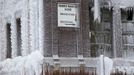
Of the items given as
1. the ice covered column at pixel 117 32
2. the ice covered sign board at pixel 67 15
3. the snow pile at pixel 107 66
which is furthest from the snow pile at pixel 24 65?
the ice covered column at pixel 117 32

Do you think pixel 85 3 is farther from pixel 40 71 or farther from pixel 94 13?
pixel 40 71

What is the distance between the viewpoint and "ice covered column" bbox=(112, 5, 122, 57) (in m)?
17.6

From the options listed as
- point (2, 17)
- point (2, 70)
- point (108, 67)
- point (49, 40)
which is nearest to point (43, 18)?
point (49, 40)

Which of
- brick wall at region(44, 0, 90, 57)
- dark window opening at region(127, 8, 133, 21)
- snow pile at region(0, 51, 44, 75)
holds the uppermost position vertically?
dark window opening at region(127, 8, 133, 21)

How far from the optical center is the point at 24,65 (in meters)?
17.1

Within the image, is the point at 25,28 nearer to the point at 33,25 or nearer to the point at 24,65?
the point at 33,25

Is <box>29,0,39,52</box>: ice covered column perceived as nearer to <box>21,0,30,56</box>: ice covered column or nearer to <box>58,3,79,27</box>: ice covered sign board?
<box>21,0,30,56</box>: ice covered column

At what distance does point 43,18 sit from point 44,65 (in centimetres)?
174

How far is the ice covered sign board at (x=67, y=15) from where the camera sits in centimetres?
1645

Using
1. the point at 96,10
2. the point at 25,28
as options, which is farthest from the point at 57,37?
the point at 25,28

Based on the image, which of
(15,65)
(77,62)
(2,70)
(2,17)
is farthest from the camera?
(2,17)

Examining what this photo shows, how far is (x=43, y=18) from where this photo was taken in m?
16.6

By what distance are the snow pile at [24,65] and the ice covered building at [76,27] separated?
0.39m

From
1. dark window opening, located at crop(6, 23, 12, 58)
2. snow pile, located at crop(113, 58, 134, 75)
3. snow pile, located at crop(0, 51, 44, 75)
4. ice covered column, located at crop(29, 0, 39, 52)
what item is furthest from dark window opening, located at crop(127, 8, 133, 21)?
dark window opening, located at crop(6, 23, 12, 58)
